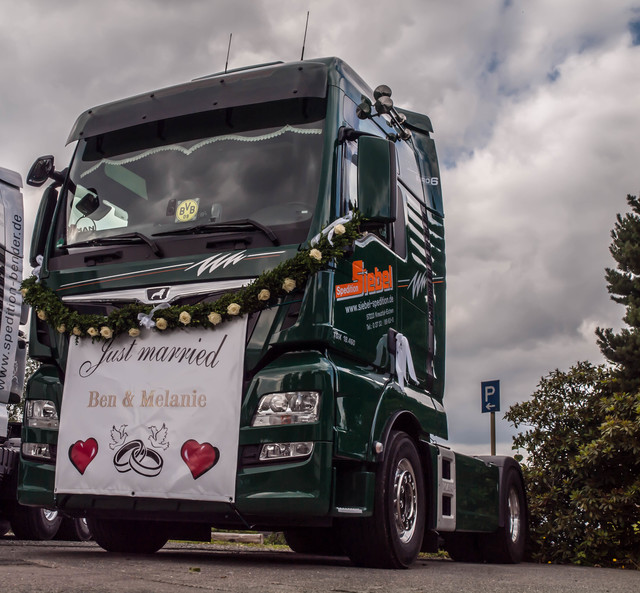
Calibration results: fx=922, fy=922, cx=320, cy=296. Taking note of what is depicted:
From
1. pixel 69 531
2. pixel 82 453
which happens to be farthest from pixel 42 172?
pixel 69 531

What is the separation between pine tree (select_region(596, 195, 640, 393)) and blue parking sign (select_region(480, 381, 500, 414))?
10.6 m

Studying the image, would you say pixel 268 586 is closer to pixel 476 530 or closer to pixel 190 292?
pixel 190 292

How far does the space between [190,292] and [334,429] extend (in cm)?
127

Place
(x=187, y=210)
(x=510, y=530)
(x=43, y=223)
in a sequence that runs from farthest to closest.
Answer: (x=510, y=530) < (x=43, y=223) < (x=187, y=210)

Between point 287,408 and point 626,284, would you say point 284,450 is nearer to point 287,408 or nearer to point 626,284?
point 287,408

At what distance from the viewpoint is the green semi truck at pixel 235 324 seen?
546 cm

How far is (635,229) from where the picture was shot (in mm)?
23953

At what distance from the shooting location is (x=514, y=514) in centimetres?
920

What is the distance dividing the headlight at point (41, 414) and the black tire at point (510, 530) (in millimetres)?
4416

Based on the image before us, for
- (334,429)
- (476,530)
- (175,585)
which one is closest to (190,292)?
(334,429)

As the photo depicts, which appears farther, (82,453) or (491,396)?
(491,396)

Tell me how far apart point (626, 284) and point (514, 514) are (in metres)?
16.0

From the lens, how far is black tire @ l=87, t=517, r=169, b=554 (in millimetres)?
6883

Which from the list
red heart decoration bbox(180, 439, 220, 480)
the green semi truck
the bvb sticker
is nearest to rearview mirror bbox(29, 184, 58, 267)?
the green semi truck
